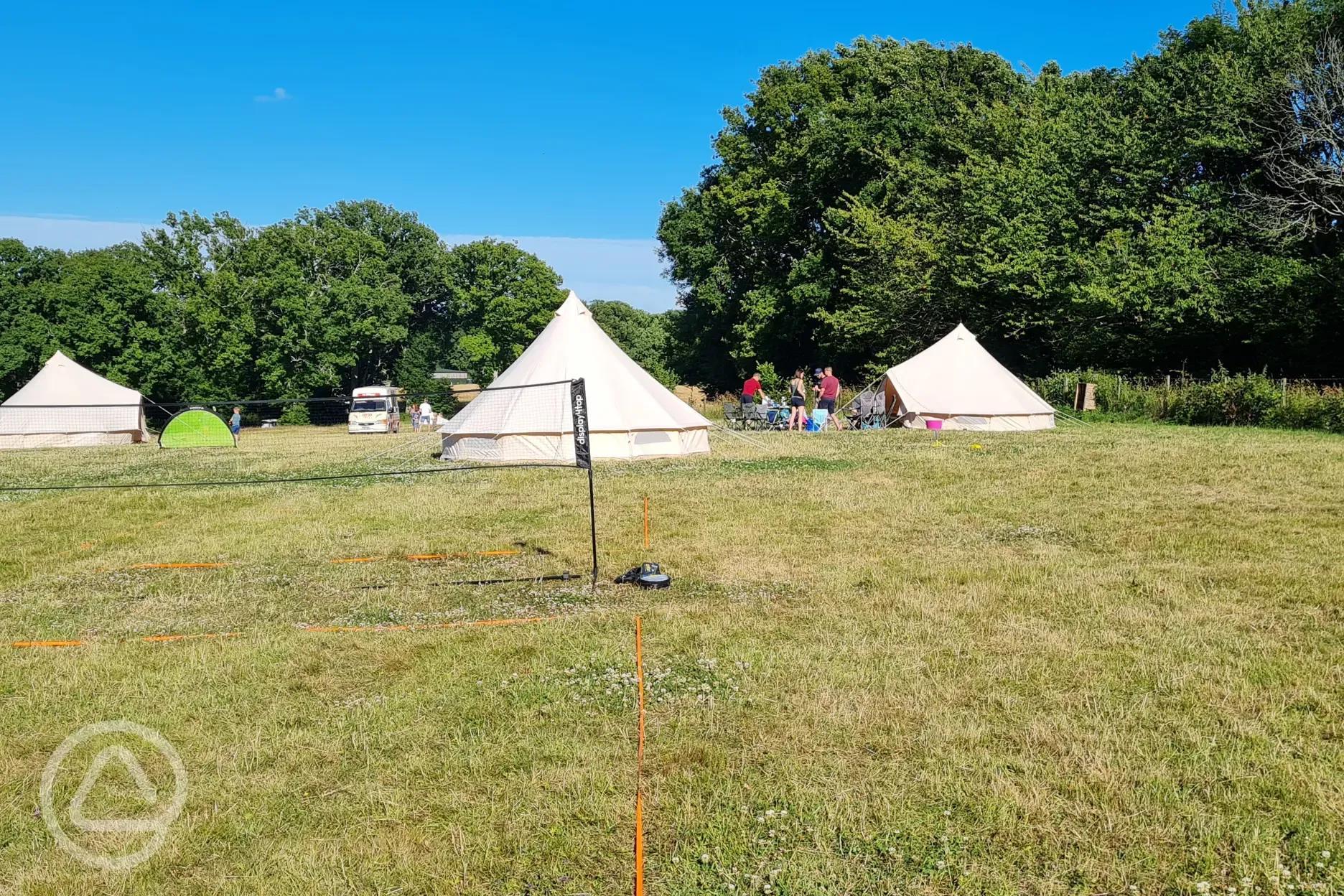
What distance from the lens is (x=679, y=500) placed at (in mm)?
11547

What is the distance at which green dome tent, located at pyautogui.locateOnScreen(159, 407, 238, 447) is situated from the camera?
1064 inches

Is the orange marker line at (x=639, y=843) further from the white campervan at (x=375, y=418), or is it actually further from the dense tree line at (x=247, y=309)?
the dense tree line at (x=247, y=309)

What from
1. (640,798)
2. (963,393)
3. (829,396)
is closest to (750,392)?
(829,396)

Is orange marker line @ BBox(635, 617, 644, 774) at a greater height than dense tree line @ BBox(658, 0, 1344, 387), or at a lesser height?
lesser

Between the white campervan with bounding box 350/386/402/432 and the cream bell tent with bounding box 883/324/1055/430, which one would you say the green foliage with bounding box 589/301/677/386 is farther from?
the cream bell tent with bounding box 883/324/1055/430

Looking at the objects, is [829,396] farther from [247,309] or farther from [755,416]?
[247,309]

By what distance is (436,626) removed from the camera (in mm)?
6297

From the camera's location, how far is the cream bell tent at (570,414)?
53.6ft

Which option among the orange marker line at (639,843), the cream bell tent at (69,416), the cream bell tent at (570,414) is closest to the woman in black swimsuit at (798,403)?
the cream bell tent at (570,414)

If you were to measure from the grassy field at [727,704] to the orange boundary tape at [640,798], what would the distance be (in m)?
0.05

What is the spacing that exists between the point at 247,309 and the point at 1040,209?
1622 inches

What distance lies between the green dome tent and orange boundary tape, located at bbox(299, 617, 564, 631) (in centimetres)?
2279

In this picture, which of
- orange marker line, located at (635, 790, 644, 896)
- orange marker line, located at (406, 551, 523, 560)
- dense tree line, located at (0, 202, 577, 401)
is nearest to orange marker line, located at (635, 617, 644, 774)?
orange marker line, located at (635, 790, 644, 896)

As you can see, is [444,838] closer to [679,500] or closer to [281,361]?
[679,500]
